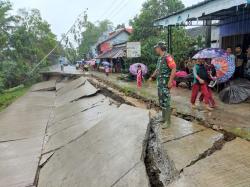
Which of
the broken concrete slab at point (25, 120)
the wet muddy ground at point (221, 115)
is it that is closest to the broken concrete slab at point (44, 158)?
the broken concrete slab at point (25, 120)

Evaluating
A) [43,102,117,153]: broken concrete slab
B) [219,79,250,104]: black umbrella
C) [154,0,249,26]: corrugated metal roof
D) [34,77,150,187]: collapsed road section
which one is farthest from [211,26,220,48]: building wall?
[34,77,150,187]: collapsed road section

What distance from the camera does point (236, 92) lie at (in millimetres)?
9023

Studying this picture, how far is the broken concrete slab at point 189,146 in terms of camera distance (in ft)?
16.4

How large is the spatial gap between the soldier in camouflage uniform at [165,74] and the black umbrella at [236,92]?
3171 millimetres

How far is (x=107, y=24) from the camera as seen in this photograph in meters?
85.9

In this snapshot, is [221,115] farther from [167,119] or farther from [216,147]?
[216,147]

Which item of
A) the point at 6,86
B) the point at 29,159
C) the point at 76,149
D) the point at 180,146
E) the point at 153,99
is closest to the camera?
the point at 180,146

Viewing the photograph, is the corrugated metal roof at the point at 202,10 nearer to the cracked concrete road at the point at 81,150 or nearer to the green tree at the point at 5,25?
A: the cracked concrete road at the point at 81,150

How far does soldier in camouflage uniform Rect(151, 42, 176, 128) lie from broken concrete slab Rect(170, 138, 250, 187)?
179 cm

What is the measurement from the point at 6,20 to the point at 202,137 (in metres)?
32.2

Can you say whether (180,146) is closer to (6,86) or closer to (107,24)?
(6,86)

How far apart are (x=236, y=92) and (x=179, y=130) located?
3.42 m

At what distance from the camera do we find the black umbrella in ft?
29.1

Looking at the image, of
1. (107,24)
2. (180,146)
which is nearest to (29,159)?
(180,146)
